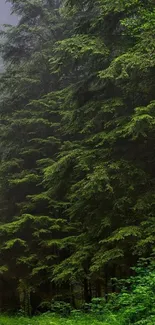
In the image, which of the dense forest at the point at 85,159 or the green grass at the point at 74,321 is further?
the dense forest at the point at 85,159

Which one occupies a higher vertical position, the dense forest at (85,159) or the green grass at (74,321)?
the dense forest at (85,159)

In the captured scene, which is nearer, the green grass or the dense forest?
the green grass

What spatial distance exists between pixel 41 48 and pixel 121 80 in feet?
30.8

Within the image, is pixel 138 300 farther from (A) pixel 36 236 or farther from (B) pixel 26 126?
(B) pixel 26 126

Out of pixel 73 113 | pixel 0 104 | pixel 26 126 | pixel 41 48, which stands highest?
pixel 41 48

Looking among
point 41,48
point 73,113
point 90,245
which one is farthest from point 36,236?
point 41,48

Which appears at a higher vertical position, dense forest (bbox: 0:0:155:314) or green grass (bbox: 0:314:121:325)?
dense forest (bbox: 0:0:155:314)

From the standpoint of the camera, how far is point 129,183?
35.2ft

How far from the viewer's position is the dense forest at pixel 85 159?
399 inches

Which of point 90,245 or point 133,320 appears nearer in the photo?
point 133,320

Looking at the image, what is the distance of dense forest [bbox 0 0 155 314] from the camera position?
10.1 metres

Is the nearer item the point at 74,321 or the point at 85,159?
the point at 74,321

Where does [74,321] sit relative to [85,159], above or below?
below

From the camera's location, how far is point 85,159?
11.2 m
